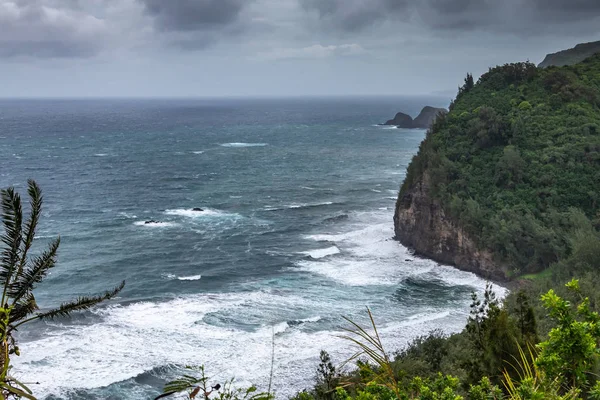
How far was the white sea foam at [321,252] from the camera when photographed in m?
57.8

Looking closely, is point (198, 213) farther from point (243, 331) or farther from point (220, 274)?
point (243, 331)

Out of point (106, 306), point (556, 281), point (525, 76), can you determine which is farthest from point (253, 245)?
point (525, 76)

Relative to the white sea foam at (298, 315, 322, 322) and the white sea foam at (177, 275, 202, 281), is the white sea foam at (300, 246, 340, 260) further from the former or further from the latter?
the white sea foam at (298, 315, 322, 322)

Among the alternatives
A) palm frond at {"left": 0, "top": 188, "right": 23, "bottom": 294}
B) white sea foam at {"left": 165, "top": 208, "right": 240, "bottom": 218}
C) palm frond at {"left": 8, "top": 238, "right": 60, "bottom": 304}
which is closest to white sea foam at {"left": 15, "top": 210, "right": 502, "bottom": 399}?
palm frond at {"left": 8, "top": 238, "right": 60, "bottom": 304}

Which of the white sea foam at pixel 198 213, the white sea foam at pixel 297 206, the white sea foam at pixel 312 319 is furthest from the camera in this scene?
the white sea foam at pixel 297 206

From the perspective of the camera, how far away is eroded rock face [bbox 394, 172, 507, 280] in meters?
52.1

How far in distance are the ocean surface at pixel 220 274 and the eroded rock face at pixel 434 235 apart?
4.76 ft

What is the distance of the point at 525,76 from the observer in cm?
7775

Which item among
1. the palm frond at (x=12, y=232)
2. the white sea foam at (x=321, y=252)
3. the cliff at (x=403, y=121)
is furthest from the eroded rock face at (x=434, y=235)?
the cliff at (x=403, y=121)

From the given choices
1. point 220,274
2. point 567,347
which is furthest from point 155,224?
point 567,347

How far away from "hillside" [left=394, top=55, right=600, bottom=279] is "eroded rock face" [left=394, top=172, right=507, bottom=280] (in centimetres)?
10

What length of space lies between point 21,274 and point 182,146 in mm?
131041

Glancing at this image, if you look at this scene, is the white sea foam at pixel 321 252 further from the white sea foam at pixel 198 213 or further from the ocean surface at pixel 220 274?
the white sea foam at pixel 198 213

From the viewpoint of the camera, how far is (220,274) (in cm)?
5250
